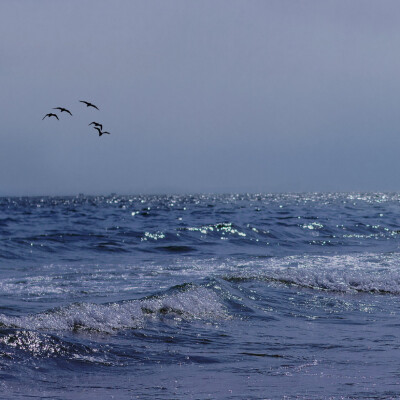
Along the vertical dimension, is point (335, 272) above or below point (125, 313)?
above

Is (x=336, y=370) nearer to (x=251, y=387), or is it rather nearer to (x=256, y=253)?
(x=251, y=387)

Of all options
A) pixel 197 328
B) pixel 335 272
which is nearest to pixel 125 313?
Answer: pixel 197 328

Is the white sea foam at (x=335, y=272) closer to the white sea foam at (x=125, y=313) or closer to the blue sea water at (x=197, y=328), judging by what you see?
the blue sea water at (x=197, y=328)

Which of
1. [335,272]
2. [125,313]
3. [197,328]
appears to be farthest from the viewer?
[335,272]

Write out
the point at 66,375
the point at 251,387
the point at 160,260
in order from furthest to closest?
the point at 160,260 → the point at 66,375 → the point at 251,387

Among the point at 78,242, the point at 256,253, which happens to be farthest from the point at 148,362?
the point at 78,242

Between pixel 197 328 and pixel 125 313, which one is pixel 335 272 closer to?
pixel 197 328

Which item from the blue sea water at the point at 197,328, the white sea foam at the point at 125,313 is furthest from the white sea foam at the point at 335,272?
the white sea foam at the point at 125,313

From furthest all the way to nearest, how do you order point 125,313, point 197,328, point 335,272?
point 335,272 < point 125,313 < point 197,328

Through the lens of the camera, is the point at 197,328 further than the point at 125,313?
No

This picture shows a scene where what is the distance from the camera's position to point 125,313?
955 cm

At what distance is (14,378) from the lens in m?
6.40

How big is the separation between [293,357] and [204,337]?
1.49 m

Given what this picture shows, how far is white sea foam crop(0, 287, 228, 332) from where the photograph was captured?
28.6 ft
